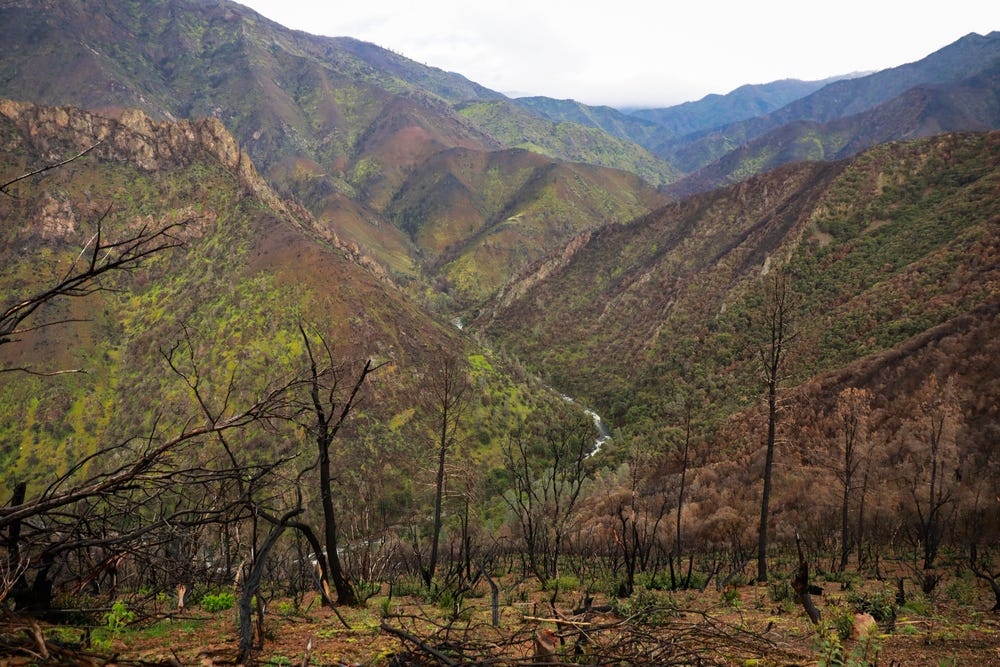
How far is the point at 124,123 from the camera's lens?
4759 inches

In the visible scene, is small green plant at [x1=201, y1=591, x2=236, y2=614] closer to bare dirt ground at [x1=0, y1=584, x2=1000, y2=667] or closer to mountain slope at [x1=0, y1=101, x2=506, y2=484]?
bare dirt ground at [x1=0, y1=584, x2=1000, y2=667]

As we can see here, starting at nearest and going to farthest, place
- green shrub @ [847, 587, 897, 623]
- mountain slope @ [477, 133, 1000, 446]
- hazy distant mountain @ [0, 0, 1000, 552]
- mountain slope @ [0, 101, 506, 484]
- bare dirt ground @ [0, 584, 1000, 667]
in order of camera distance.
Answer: bare dirt ground @ [0, 584, 1000, 667]
green shrub @ [847, 587, 897, 623]
hazy distant mountain @ [0, 0, 1000, 552]
mountain slope @ [477, 133, 1000, 446]
mountain slope @ [0, 101, 506, 484]

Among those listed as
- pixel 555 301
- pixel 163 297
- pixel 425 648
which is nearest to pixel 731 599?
pixel 425 648

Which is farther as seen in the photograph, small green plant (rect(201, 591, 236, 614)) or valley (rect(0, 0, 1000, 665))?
small green plant (rect(201, 591, 236, 614))

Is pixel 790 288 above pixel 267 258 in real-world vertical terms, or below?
below

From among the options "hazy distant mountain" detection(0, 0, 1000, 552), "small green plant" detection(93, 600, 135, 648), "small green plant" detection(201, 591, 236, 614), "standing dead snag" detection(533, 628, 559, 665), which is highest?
"hazy distant mountain" detection(0, 0, 1000, 552)

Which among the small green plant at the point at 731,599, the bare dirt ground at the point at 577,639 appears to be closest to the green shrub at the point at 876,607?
the bare dirt ground at the point at 577,639

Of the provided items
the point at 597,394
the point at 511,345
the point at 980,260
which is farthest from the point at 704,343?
the point at 511,345

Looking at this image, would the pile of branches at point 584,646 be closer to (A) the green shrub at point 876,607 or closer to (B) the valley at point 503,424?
(B) the valley at point 503,424

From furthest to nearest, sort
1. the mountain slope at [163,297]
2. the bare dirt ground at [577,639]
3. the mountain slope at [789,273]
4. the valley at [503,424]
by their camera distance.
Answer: the mountain slope at [163,297] < the mountain slope at [789,273] < the valley at [503,424] < the bare dirt ground at [577,639]

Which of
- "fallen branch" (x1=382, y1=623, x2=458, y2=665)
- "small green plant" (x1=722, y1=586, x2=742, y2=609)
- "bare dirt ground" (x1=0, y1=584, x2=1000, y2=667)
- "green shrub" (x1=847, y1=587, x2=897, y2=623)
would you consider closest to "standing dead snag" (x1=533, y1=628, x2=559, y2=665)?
"bare dirt ground" (x1=0, y1=584, x2=1000, y2=667)

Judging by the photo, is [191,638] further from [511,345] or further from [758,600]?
[511,345]

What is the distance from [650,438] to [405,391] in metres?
41.8

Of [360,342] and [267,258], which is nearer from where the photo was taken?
[360,342]
